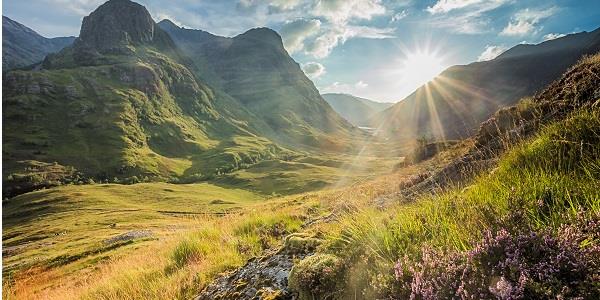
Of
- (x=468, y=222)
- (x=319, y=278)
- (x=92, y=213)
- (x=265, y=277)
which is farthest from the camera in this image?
(x=92, y=213)

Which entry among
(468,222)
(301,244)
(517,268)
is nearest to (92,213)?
(301,244)

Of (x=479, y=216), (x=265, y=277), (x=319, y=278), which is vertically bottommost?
(x=265, y=277)

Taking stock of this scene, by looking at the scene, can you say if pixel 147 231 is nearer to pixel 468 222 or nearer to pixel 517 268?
pixel 468 222

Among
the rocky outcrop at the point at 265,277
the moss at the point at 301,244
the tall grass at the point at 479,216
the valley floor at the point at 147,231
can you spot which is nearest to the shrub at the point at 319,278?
the tall grass at the point at 479,216

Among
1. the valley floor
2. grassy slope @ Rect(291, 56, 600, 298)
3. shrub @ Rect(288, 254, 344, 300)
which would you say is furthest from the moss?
the valley floor

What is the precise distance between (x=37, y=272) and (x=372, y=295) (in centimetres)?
5392

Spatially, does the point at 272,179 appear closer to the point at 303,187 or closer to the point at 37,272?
the point at 303,187

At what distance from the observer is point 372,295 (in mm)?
3854

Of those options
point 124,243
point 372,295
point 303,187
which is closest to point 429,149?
point 124,243

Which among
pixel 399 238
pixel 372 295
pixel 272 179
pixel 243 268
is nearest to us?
pixel 372 295

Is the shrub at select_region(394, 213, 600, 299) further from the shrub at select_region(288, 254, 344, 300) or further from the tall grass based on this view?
the shrub at select_region(288, 254, 344, 300)

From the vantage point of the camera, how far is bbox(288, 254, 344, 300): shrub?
461 centimetres

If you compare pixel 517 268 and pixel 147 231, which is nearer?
pixel 517 268

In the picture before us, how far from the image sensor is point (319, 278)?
15.8ft
